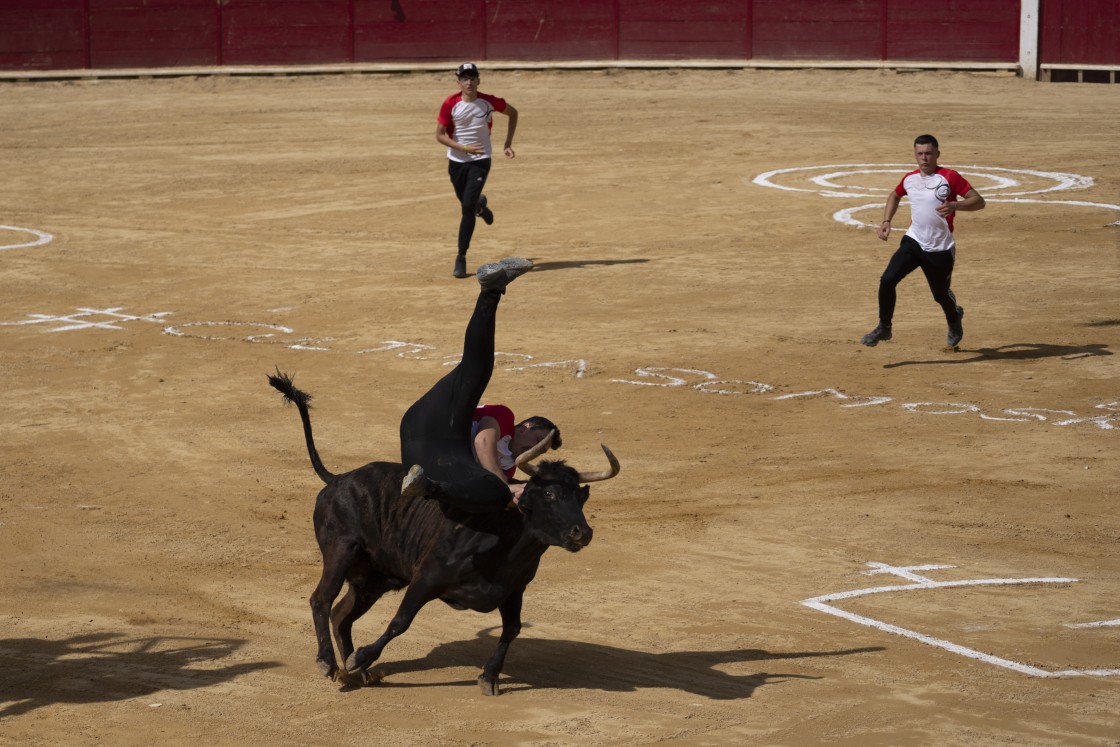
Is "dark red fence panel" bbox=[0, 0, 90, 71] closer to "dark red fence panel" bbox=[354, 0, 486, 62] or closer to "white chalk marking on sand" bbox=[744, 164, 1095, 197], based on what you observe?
"dark red fence panel" bbox=[354, 0, 486, 62]

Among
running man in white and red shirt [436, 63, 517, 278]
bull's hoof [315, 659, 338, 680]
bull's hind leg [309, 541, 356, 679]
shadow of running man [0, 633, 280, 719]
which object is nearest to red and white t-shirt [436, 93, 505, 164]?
running man in white and red shirt [436, 63, 517, 278]

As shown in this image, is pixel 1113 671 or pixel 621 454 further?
pixel 621 454

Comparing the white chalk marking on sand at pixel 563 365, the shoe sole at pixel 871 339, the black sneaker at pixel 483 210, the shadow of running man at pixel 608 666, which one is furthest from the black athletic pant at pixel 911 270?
the shadow of running man at pixel 608 666

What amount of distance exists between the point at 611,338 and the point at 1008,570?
22.7 feet

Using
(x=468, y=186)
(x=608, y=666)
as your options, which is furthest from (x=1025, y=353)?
(x=608, y=666)

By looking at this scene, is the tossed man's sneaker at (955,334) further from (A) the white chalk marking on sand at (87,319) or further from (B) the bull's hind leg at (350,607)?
(B) the bull's hind leg at (350,607)

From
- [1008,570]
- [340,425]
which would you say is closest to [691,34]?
[340,425]

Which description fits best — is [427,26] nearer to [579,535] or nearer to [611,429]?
[611,429]

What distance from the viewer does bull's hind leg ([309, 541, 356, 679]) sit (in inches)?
327

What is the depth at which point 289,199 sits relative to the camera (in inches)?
972

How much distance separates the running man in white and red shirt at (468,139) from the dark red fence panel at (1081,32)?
18.3 meters

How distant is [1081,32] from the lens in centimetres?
3384

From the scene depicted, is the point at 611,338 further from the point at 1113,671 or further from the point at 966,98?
the point at 966,98

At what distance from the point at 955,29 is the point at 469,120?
1875 centimetres
